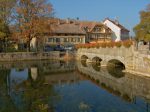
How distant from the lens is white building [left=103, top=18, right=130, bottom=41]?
84812mm

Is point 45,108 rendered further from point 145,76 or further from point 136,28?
point 136,28

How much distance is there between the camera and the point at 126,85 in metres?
25.5

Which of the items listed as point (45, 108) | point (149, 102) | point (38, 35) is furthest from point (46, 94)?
point (38, 35)

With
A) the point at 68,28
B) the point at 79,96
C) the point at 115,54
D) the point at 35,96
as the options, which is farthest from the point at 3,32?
the point at 79,96

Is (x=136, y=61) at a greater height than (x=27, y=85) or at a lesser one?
greater

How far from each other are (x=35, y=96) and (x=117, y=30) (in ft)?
223

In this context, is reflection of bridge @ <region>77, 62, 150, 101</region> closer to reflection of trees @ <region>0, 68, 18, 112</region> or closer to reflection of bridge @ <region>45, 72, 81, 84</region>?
reflection of bridge @ <region>45, 72, 81, 84</region>

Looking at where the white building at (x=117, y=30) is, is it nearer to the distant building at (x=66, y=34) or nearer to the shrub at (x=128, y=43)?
the distant building at (x=66, y=34)

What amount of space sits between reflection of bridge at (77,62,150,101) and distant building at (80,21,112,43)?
48.4 meters

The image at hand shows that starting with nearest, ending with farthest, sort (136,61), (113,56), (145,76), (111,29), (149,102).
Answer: (149,102), (145,76), (136,61), (113,56), (111,29)

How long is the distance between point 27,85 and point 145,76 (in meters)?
13.0

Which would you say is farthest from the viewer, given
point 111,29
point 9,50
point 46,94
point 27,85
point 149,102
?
point 111,29

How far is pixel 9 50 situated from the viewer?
192 feet

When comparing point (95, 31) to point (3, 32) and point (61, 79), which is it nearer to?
point (3, 32)
